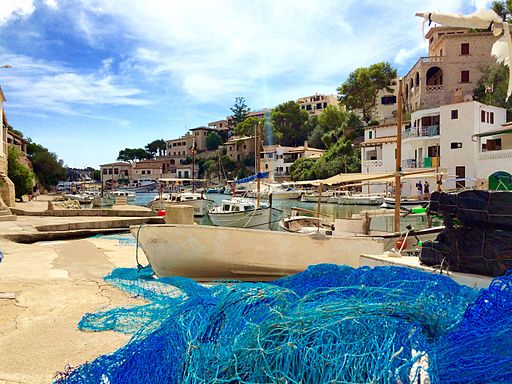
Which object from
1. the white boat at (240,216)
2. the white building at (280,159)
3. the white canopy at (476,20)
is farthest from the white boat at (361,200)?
the white canopy at (476,20)

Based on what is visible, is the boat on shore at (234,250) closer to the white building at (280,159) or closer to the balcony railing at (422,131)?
the balcony railing at (422,131)

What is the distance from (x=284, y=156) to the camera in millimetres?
73875

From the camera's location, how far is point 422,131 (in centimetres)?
4056

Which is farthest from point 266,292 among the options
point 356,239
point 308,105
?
point 308,105

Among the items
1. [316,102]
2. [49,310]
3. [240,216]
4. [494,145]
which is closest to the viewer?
[49,310]

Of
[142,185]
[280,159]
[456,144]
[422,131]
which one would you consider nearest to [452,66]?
[422,131]

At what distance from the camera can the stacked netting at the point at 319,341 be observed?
7.77 ft

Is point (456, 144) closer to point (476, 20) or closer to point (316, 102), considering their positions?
point (476, 20)

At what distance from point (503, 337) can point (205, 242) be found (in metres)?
6.51

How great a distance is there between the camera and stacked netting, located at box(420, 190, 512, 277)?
429cm

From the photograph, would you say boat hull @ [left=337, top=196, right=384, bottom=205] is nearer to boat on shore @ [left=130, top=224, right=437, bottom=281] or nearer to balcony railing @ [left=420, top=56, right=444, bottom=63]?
balcony railing @ [left=420, top=56, right=444, bottom=63]

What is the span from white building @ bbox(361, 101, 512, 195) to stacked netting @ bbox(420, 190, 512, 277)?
24.8 m

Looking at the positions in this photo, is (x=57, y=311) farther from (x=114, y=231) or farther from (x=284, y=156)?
(x=284, y=156)

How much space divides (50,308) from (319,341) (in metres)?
4.45
